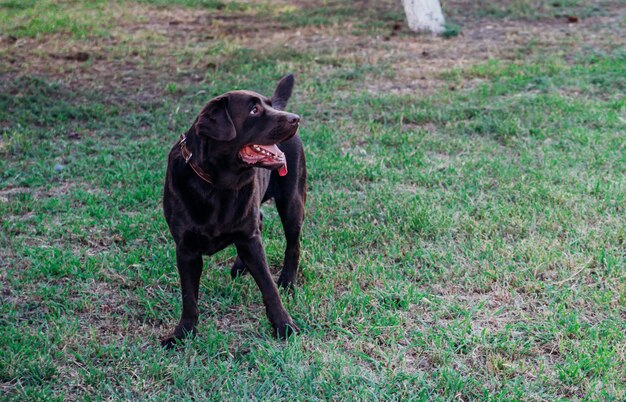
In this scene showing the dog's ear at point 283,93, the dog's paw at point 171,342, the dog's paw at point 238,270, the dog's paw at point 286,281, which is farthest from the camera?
the dog's paw at point 238,270

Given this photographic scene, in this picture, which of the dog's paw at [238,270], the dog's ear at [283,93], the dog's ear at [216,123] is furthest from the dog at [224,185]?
the dog's paw at [238,270]

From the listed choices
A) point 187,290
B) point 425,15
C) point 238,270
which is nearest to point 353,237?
point 238,270

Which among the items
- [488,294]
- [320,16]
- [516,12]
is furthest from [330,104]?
[516,12]

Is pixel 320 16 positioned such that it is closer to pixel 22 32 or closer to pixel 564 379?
pixel 22 32

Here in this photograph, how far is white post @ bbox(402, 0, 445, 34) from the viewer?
1153cm

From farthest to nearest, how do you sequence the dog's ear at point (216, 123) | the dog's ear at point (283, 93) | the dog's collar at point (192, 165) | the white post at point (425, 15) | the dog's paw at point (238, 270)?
the white post at point (425, 15)
the dog's paw at point (238, 270)
the dog's ear at point (283, 93)
the dog's collar at point (192, 165)
the dog's ear at point (216, 123)

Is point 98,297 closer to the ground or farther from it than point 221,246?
closer to the ground

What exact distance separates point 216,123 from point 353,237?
1813mm

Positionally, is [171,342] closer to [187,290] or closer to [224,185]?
[187,290]

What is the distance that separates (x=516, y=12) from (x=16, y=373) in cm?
1152

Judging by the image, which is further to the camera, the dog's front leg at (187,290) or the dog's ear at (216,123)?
the dog's front leg at (187,290)

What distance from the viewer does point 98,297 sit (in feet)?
14.3

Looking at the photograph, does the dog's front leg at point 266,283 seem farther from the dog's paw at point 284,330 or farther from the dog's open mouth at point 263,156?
the dog's open mouth at point 263,156

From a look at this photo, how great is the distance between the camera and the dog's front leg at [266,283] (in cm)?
379
